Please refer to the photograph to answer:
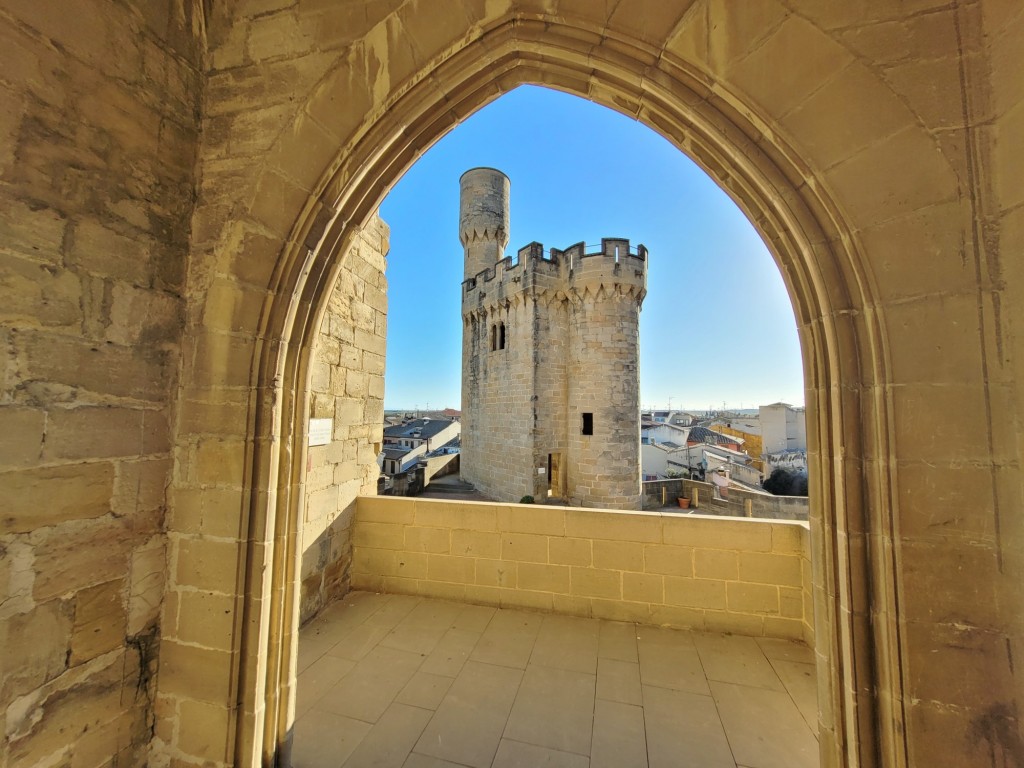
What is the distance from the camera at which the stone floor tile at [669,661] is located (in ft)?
6.69

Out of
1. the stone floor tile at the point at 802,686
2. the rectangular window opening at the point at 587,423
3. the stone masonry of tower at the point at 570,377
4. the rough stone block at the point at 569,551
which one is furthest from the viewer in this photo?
the rectangular window opening at the point at 587,423

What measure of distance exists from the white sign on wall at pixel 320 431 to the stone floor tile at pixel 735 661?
290 centimetres

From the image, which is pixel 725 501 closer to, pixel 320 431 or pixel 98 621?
pixel 320 431

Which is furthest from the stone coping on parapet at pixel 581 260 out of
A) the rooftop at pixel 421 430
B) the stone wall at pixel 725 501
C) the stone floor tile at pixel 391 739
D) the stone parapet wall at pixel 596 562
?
the rooftop at pixel 421 430

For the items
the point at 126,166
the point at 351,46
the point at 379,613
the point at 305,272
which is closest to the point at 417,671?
the point at 379,613

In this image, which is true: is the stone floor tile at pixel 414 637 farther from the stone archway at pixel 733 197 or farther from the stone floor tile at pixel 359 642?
the stone archway at pixel 733 197

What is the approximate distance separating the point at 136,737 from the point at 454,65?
2.90 meters

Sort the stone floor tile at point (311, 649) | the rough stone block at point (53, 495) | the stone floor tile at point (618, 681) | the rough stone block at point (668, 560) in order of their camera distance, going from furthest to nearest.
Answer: the rough stone block at point (668, 560) → the stone floor tile at point (311, 649) → the stone floor tile at point (618, 681) → the rough stone block at point (53, 495)

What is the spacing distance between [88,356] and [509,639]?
2.59m

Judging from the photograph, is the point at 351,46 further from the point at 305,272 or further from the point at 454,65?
the point at 305,272

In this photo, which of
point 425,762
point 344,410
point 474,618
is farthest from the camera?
point 344,410

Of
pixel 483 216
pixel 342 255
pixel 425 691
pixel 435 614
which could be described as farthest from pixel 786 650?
pixel 483 216

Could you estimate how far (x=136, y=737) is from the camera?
1.40 meters

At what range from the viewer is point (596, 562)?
106 inches
